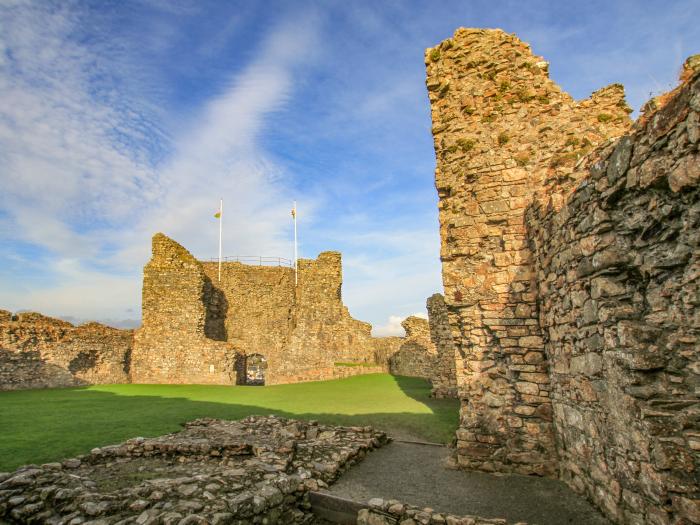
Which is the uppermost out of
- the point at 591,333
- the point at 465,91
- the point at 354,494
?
the point at 465,91

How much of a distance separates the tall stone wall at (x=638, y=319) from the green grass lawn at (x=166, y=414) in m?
4.52

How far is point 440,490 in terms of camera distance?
5977 mm

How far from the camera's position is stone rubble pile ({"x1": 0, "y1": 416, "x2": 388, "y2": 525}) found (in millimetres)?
4922

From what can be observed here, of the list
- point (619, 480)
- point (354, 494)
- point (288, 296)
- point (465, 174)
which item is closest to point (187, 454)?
point (354, 494)

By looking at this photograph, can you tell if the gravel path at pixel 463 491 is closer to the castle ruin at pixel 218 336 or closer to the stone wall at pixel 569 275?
the stone wall at pixel 569 275

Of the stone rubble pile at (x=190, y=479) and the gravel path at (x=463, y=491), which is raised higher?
the stone rubble pile at (x=190, y=479)

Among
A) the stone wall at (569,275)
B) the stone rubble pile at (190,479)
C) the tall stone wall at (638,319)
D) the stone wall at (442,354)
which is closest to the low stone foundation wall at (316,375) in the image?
the stone wall at (442,354)

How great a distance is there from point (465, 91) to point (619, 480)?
7.16 metres

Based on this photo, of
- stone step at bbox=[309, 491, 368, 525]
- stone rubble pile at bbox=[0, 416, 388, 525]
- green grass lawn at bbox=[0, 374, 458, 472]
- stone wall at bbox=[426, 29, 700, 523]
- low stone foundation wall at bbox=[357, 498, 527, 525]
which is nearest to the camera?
stone wall at bbox=[426, 29, 700, 523]

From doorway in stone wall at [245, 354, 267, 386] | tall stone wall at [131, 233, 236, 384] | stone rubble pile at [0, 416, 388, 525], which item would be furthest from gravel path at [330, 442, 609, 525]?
doorway in stone wall at [245, 354, 267, 386]

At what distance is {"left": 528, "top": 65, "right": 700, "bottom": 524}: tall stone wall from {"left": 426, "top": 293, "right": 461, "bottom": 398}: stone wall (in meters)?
7.28

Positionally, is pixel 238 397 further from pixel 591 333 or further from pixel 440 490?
pixel 591 333

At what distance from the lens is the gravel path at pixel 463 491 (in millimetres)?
5000

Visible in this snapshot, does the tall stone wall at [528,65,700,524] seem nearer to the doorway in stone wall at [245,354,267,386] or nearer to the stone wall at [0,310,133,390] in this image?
the stone wall at [0,310,133,390]
